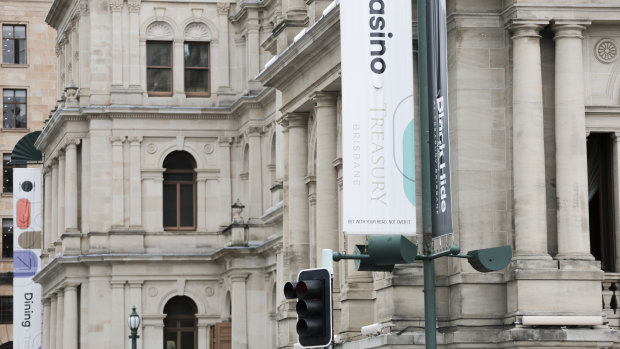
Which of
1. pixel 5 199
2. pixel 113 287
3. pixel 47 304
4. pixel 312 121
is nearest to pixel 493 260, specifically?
pixel 312 121

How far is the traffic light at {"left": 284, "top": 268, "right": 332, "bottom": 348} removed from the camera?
23.1 m

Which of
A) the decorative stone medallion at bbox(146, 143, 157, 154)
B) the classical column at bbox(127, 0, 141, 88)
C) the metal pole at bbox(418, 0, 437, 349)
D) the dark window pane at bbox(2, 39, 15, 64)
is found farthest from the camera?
the dark window pane at bbox(2, 39, 15, 64)

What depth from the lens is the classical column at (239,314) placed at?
221 ft

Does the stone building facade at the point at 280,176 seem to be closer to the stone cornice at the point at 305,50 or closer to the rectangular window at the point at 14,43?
the stone cornice at the point at 305,50

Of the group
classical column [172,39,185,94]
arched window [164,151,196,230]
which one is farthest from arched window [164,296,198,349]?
classical column [172,39,185,94]

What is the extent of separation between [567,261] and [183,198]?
123 feet

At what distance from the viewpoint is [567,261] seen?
117ft

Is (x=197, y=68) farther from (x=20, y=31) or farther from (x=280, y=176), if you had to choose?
(x=20, y=31)

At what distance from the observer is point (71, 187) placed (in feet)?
236

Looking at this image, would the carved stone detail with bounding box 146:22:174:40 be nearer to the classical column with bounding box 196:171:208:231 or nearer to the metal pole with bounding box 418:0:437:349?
the classical column with bounding box 196:171:208:231

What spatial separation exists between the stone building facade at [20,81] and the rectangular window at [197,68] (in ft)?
95.9

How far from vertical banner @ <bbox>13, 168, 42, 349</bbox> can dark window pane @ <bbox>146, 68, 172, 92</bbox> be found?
37.3 ft

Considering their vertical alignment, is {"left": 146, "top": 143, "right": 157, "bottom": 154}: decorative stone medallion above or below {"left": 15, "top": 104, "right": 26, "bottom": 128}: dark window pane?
below

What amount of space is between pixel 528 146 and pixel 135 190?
36.3 m
